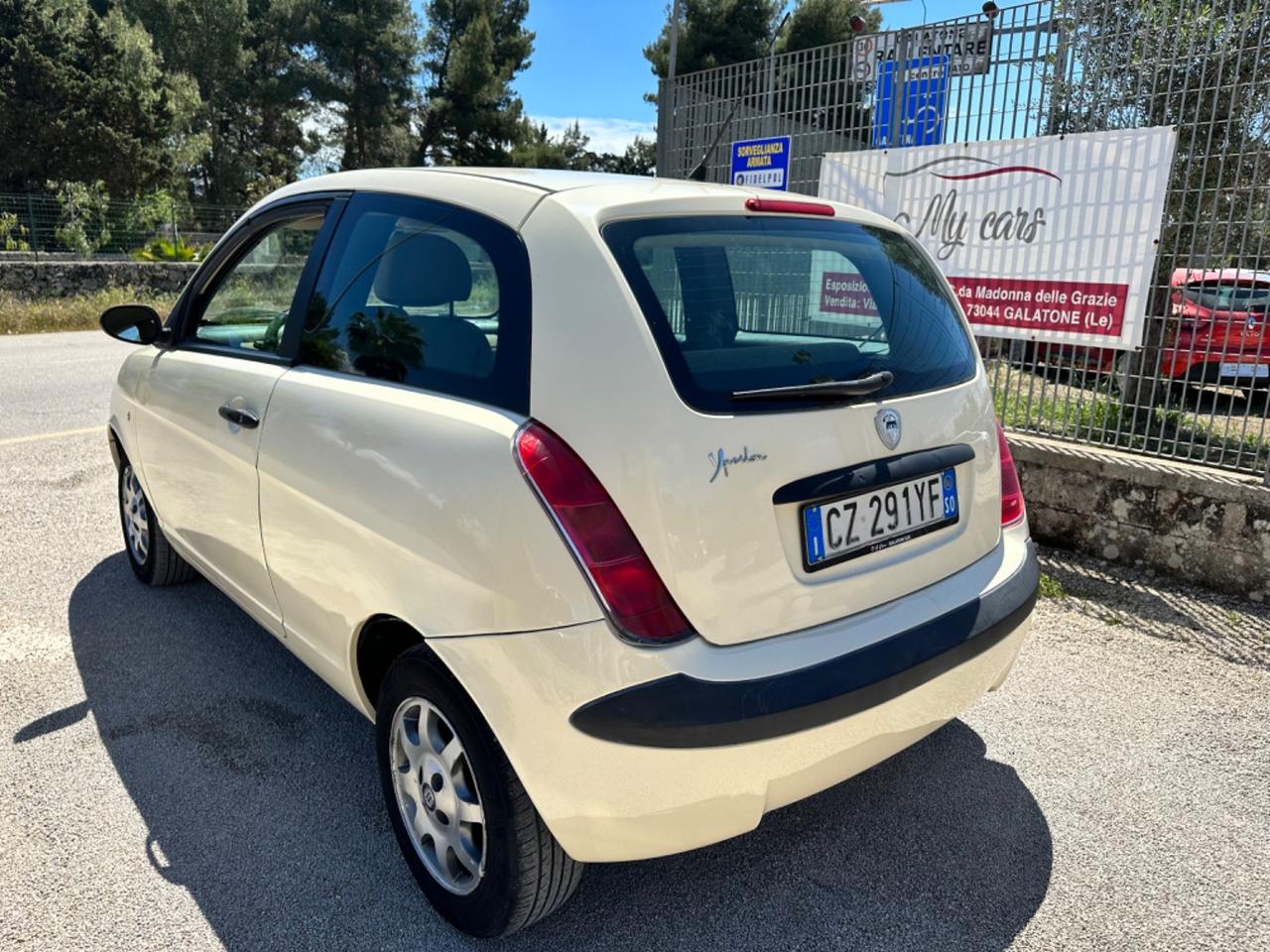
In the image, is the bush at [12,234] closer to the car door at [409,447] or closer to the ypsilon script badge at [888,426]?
the car door at [409,447]

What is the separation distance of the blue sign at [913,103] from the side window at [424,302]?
13.0ft

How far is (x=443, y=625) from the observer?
198cm

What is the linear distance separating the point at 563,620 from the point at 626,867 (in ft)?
3.21

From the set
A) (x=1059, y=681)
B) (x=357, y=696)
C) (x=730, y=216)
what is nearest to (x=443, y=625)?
(x=357, y=696)

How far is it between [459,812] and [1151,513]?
12.7ft

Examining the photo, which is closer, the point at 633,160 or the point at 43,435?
the point at 43,435

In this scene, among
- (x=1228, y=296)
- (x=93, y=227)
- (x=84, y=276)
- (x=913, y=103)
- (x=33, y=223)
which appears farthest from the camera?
(x=93, y=227)

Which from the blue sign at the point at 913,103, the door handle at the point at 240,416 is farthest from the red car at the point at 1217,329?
the door handle at the point at 240,416

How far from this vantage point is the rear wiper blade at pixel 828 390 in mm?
1983

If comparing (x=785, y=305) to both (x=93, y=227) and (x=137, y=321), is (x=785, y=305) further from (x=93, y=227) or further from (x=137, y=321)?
(x=93, y=227)

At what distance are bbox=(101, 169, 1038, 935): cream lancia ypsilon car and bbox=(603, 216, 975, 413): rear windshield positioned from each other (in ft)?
0.03

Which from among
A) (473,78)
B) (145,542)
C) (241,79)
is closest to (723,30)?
(473,78)

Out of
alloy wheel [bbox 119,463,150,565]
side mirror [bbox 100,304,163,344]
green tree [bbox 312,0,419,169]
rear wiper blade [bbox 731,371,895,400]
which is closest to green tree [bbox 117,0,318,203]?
green tree [bbox 312,0,419,169]

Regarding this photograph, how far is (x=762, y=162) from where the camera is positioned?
6.45 metres
